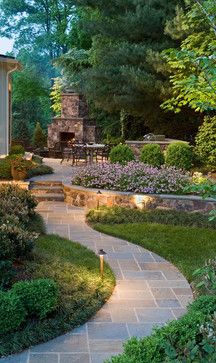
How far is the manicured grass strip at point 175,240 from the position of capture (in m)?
6.93

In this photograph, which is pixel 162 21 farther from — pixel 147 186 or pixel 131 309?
pixel 131 309

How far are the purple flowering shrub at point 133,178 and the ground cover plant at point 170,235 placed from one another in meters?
0.85

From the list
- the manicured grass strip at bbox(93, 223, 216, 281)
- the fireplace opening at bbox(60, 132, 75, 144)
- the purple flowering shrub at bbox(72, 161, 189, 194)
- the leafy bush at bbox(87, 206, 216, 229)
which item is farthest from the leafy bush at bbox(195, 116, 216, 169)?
the fireplace opening at bbox(60, 132, 75, 144)

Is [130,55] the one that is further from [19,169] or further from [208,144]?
[19,169]

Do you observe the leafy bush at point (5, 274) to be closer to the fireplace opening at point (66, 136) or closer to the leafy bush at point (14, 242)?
the leafy bush at point (14, 242)

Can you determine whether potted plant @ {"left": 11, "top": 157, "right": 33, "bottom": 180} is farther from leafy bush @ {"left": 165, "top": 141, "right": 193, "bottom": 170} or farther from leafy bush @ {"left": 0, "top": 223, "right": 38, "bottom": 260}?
leafy bush @ {"left": 0, "top": 223, "right": 38, "bottom": 260}

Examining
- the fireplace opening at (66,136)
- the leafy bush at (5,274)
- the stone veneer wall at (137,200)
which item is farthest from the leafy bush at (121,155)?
the fireplace opening at (66,136)

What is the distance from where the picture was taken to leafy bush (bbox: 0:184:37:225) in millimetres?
7086

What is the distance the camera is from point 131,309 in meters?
5.19

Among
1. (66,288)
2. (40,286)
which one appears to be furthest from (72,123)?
(40,286)

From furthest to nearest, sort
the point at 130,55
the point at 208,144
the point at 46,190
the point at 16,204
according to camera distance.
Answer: the point at 130,55
the point at 208,144
the point at 46,190
the point at 16,204

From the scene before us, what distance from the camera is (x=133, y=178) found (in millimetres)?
10641

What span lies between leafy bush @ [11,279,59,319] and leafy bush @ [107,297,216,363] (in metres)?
1.61

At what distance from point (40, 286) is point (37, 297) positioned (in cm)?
12
